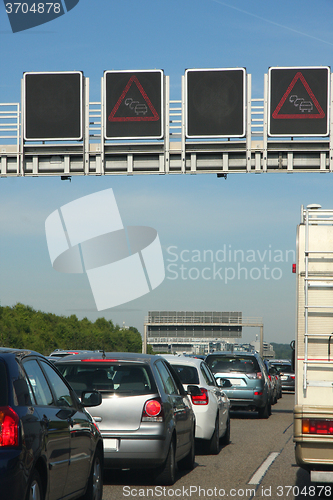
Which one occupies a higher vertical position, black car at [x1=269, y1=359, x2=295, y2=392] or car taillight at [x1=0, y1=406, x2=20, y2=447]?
car taillight at [x1=0, y1=406, x2=20, y2=447]

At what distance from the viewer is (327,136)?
66.0 feet

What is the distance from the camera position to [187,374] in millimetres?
12898

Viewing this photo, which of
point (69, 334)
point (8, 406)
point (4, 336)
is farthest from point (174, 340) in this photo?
point (8, 406)

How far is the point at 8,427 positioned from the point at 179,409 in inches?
199

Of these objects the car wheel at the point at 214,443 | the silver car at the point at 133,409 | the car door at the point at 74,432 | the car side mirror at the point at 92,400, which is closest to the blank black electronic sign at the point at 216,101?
the car wheel at the point at 214,443

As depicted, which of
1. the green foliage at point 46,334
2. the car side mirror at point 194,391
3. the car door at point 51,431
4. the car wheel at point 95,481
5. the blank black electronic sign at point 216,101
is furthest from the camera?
the green foliage at point 46,334

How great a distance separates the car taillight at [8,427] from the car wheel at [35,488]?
43 cm

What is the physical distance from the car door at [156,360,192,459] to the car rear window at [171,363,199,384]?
6.81 ft

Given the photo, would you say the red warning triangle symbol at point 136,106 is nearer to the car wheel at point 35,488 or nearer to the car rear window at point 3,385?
the car rear window at point 3,385

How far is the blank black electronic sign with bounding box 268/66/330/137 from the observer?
64.9 ft

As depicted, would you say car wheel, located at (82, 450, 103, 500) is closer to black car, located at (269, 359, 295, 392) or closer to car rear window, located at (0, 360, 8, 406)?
car rear window, located at (0, 360, 8, 406)

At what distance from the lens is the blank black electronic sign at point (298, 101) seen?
19781 millimetres

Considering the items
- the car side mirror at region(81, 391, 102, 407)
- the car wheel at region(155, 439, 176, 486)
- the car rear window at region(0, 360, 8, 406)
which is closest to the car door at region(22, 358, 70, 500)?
the car rear window at region(0, 360, 8, 406)

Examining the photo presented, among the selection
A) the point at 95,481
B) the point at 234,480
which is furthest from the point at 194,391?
the point at 95,481
